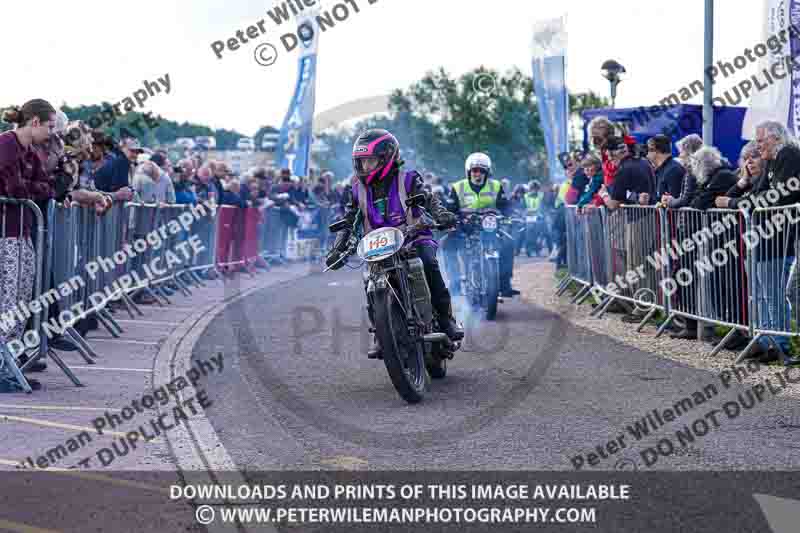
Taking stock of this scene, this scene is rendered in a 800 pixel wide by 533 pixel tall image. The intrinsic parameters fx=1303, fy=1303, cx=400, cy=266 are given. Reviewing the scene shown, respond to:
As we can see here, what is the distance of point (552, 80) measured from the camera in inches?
1138

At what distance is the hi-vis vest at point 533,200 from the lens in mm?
37122

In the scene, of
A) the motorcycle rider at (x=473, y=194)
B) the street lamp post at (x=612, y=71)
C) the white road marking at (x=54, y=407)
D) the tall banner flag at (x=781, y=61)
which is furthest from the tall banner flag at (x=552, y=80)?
the white road marking at (x=54, y=407)

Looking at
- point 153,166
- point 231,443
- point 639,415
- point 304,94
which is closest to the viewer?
point 231,443

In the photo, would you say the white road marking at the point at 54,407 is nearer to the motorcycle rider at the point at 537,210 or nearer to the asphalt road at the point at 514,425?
the asphalt road at the point at 514,425

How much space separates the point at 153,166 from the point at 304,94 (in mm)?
14234

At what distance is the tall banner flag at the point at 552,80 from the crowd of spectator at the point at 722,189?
41.5 feet

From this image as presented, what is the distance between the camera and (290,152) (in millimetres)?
31969

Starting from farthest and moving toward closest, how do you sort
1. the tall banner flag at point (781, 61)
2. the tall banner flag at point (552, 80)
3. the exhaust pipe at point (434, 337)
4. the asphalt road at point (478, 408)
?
the tall banner flag at point (552, 80), the tall banner flag at point (781, 61), the exhaust pipe at point (434, 337), the asphalt road at point (478, 408)

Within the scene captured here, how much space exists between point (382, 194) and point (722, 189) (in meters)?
4.07

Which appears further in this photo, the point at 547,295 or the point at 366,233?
the point at 547,295

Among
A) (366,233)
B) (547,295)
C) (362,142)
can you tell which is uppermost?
(362,142)

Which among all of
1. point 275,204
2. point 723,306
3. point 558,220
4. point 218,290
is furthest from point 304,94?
point 723,306

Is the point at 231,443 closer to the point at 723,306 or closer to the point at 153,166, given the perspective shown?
the point at 723,306

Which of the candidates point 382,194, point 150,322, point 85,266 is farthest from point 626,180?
point 85,266
